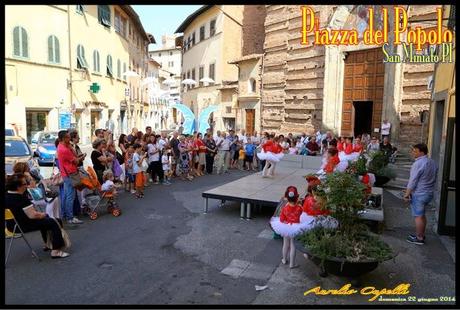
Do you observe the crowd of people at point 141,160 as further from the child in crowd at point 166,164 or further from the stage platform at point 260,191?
the stage platform at point 260,191

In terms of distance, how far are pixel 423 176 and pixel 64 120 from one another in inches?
954

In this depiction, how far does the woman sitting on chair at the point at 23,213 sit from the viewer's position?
6.07 metres

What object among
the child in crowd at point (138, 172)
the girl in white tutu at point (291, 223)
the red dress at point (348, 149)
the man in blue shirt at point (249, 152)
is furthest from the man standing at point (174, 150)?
the girl in white tutu at point (291, 223)

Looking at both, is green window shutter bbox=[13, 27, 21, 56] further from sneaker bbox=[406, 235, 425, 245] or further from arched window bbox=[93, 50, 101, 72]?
sneaker bbox=[406, 235, 425, 245]

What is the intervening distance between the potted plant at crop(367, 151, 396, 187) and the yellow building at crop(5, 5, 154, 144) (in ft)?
63.7

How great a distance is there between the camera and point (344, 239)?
5344mm

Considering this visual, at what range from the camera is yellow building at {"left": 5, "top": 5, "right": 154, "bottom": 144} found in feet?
73.4

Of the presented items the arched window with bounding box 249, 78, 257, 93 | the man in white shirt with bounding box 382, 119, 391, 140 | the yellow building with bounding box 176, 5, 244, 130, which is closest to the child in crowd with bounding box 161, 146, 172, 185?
the man in white shirt with bounding box 382, 119, 391, 140

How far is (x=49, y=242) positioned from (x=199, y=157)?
9368 millimetres

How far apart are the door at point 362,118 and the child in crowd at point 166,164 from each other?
12.8 meters

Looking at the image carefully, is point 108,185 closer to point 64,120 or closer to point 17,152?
point 17,152

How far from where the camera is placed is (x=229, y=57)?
3594 centimetres

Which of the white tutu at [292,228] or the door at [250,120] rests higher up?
the door at [250,120]

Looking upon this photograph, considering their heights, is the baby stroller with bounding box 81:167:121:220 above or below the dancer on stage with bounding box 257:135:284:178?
below
